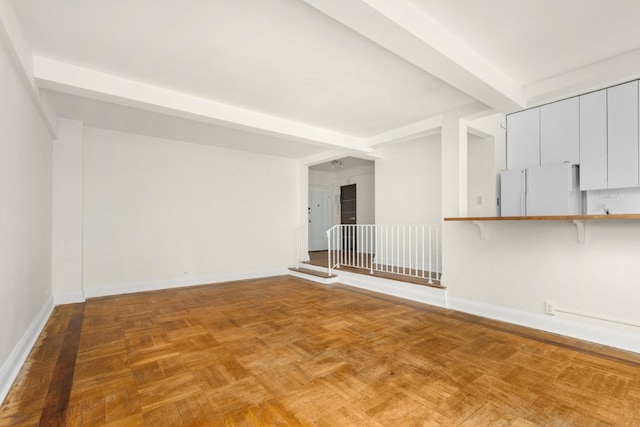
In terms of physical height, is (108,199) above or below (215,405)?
above

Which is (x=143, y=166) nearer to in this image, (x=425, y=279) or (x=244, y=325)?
(x=244, y=325)

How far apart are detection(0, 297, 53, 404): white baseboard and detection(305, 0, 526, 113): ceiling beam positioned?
3.17 metres

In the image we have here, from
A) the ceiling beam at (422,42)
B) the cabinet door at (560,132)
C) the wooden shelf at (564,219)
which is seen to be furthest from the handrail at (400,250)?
the ceiling beam at (422,42)

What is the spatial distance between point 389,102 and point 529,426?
330cm

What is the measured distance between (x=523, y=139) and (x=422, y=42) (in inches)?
123

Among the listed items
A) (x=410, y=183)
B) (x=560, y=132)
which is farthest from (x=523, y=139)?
(x=410, y=183)

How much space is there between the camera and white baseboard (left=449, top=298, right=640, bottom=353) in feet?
8.69

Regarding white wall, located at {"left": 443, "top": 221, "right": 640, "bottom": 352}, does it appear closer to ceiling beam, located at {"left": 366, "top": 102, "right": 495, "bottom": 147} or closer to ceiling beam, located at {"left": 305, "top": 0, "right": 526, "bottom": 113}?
ceiling beam, located at {"left": 366, "top": 102, "right": 495, "bottom": 147}

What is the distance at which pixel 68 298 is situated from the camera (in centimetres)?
419

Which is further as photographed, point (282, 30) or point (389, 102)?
point (389, 102)

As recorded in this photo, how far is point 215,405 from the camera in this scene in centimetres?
185

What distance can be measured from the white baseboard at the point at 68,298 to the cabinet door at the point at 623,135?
7130mm

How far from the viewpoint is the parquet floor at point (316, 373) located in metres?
1.76

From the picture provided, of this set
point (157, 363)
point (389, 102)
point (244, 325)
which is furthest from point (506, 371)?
point (389, 102)
